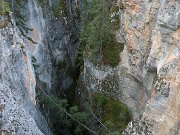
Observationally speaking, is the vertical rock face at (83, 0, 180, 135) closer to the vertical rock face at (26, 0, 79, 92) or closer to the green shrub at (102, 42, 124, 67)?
the green shrub at (102, 42, 124, 67)

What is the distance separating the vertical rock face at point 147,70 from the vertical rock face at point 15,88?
19.7 feet

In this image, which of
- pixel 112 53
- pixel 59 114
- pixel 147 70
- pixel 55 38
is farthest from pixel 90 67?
pixel 147 70

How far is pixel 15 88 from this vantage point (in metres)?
22.2

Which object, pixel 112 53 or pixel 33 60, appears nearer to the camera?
pixel 112 53

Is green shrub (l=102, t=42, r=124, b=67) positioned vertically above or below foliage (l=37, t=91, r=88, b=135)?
above

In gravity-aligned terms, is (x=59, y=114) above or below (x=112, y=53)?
below

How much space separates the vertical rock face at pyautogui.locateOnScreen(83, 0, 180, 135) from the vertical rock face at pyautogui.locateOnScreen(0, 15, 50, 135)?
236 inches

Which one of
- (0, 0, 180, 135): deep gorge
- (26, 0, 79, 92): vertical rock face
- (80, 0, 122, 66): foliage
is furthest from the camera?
(26, 0, 79, 92): vertical rock face

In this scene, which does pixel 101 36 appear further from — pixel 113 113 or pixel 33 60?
pixel 33 60

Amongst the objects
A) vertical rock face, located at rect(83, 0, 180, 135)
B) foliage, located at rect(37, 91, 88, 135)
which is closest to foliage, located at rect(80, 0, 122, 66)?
vertical rock face, located at rect(83, 0, 180, 135)

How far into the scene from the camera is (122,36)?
28.2m

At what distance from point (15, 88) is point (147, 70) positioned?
28.2 ft

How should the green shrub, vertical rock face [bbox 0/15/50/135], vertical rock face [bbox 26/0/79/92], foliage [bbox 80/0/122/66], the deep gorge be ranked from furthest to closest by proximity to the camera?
vertical rock face [bbox 26/0/79/92] → the green shrub → foliage [bbox 80/0/122/66] → the deep gorge → vertical rock face [bbox 0/15/50/135]

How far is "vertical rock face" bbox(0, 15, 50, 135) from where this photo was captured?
20297 millimetres
